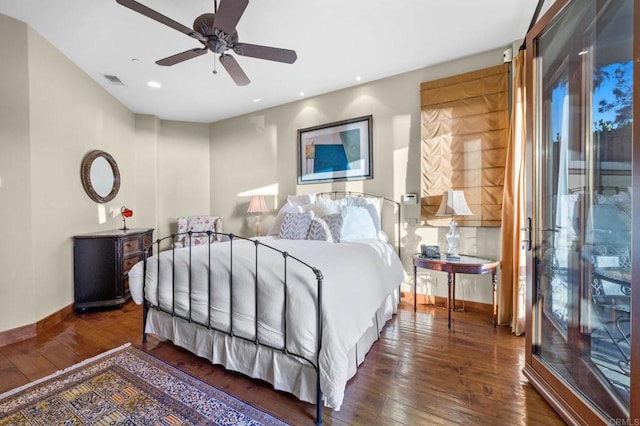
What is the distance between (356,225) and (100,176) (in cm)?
346

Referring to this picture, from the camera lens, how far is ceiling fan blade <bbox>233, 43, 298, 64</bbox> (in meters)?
2.10

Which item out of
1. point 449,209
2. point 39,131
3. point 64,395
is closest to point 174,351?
point 64,395

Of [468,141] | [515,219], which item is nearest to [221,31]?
[468,141]

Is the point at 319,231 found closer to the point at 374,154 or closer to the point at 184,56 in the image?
the point at 374,154

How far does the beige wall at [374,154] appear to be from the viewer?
3176mm

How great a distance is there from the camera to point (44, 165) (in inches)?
111

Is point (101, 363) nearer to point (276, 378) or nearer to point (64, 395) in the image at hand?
point (64, 395)

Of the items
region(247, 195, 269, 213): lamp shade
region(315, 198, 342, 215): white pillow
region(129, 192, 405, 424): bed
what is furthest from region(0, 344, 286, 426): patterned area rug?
region(247, 195, 269, 213): lamp shade

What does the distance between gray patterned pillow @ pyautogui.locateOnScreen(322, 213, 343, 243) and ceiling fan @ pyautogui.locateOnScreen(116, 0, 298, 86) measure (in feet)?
4.94

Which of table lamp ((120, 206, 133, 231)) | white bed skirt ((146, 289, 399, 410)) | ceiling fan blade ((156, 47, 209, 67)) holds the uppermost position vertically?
ceiling fan blade ((156, 47, 209, 67))

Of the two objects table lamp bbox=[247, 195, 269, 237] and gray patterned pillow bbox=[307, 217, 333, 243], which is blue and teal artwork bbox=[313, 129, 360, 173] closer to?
table lamp bbox=[247, 195, 269, 237]

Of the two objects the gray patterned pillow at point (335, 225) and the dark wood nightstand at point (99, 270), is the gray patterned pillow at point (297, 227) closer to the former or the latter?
the gray patterned pillow at point (335, 225)

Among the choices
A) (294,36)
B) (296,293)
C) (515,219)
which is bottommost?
(296,293)

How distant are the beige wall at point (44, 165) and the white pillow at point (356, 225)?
3.02 meters
